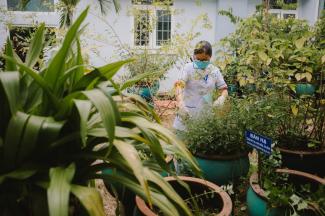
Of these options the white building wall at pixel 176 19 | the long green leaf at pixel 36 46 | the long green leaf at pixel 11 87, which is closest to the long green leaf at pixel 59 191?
the long green leaf at pixel 11 87

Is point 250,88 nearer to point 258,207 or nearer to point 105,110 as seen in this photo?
point 258,207

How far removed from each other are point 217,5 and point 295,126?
28.4 ft

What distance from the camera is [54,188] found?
124 cm

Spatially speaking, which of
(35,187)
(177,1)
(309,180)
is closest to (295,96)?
(309,180)

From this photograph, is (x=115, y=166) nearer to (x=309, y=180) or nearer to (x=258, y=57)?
(x=309, y=180)

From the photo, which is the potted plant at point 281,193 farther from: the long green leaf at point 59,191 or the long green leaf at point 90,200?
the long green leaf at point 59,191

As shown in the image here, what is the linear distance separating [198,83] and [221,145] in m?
1.11

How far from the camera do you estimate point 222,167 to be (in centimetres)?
322

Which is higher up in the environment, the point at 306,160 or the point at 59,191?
the point at 59,191

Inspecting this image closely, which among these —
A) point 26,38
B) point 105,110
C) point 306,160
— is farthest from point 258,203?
point 26,38

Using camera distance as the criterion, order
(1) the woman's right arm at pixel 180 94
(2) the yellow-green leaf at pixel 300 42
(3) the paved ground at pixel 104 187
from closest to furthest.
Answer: (2) the yellow-green leaf at pixel 300 42, (3) the paved ground at pixel 104 187, (1) the woman's right arm at pixel 180 94

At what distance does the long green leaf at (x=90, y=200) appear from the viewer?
1251 mm

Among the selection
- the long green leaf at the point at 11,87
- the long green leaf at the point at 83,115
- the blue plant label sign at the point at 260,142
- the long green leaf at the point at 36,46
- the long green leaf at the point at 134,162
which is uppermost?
the long green leaf at the point at 36,46

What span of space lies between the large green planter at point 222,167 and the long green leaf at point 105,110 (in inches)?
82.3
